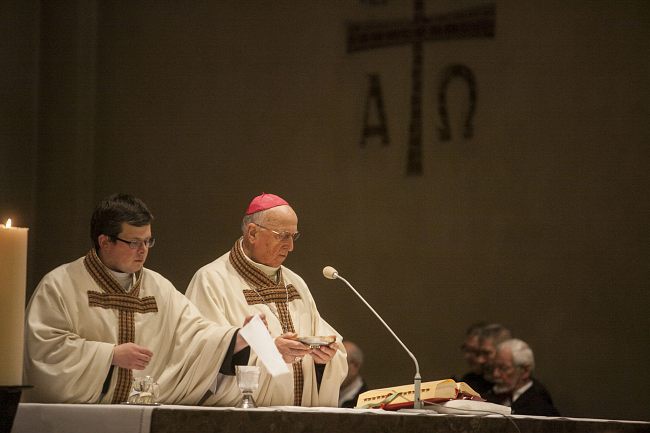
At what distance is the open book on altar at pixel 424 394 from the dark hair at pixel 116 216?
4.25 feet

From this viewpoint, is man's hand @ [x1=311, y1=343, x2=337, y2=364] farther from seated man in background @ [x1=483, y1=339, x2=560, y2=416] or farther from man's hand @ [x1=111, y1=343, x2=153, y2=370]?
seated man in background @ [x1=483, y1=339, x2=560, y2=416]

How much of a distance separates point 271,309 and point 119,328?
3.07 ft

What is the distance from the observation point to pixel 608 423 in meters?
4.33

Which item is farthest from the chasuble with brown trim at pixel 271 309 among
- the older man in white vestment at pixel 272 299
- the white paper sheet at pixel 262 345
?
the white paper sheet at pixel 262 345

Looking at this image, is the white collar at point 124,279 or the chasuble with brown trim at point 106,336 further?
the white collar at point 124,279

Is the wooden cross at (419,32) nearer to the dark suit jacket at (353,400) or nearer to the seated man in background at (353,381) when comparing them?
the seated man in background at (353,381)

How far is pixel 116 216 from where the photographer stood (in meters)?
4.83

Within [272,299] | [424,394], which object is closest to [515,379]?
[272,299]

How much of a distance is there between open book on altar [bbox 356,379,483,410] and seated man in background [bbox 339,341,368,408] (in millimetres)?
3468

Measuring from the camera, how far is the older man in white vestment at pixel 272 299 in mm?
5230

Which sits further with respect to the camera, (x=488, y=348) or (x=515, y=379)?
(x=488, y=348)

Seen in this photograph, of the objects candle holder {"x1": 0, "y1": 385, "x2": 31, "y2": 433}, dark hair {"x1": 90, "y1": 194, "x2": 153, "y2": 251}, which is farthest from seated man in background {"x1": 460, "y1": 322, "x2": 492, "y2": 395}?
candle holder {"x1": 0, "y1": 385, "x2": 31, "y2": 433}

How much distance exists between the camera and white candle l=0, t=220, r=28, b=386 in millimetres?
3052

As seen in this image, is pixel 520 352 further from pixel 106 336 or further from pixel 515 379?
pixel 106 336
